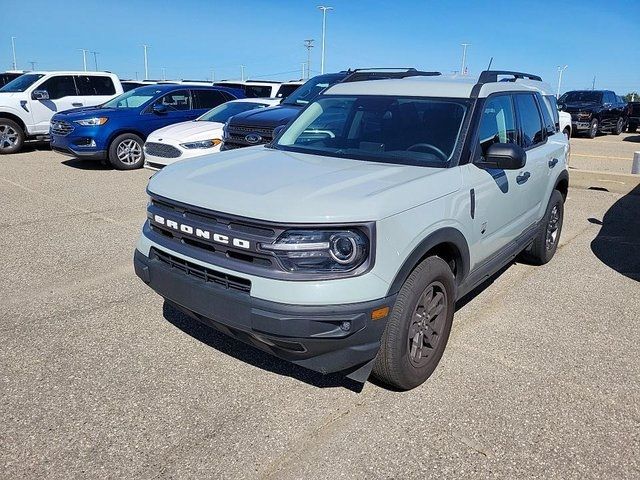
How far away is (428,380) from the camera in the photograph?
3287 mm

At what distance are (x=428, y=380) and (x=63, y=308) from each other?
286 centimetres

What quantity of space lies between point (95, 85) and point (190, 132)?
5.78 meters

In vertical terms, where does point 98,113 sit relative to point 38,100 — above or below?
below

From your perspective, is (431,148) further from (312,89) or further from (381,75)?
(312,89)

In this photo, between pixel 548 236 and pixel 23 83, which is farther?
pixel 23 83

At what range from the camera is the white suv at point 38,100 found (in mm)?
12633

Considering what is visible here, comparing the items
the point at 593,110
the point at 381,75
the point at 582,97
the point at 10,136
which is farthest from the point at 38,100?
the point at 582,97

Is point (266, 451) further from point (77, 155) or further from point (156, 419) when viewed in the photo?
point (77, 155)

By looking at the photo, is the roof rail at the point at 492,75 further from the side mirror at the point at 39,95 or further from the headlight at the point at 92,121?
the side mirror at the point at 39,95

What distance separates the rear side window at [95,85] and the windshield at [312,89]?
5932 mm

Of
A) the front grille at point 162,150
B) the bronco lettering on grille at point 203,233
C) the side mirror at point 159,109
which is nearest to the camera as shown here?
the bronco lettering on grille at point 203,233

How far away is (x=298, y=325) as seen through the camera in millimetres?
2525

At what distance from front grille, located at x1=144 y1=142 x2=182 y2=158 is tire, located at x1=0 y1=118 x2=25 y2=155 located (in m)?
5.30

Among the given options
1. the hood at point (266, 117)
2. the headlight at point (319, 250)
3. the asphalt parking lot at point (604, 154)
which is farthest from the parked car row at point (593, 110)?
the headlight at point (319, 250)
